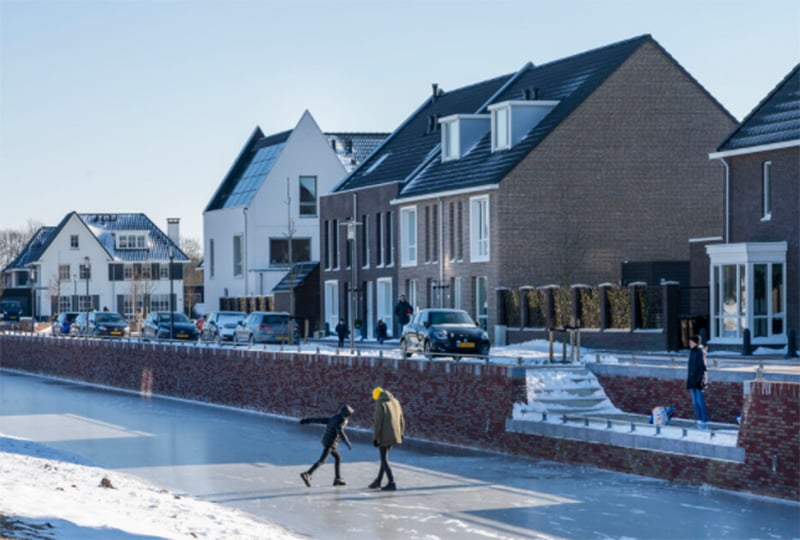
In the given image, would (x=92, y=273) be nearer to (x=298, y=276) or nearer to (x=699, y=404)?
(x=298, y=276)

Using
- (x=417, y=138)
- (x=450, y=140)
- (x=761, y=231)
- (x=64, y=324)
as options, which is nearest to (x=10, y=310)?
(x=64, y=324)

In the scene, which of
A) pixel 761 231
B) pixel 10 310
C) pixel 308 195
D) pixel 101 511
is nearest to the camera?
pixel 101 511

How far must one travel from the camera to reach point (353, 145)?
88438 millimetres

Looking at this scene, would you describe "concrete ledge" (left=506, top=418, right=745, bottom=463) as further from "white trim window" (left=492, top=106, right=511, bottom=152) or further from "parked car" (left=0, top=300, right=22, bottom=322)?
"parked car" (left=0, top=300, right=22, bottom=322)

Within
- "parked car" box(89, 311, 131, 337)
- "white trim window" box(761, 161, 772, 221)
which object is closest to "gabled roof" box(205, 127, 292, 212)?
"parked car" box(89, 311, 131, 337)

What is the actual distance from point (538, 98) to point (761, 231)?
55.8ft

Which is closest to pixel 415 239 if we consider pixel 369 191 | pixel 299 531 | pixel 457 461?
pixel 369 191

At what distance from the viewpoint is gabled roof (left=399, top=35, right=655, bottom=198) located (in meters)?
54.4

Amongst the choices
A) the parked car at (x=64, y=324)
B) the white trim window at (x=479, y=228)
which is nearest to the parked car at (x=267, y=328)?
the white trim window at (x=479, y=228)

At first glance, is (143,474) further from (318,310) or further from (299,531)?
(318,310)

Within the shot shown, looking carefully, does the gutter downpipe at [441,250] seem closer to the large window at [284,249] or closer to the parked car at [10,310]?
the large window at [284,249]

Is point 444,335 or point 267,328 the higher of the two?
point 444,335

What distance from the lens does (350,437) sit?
3731 centimetres

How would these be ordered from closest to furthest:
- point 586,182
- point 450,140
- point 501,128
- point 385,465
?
Result: point 385,465, point 586,182, point 501,128, point 450,140
